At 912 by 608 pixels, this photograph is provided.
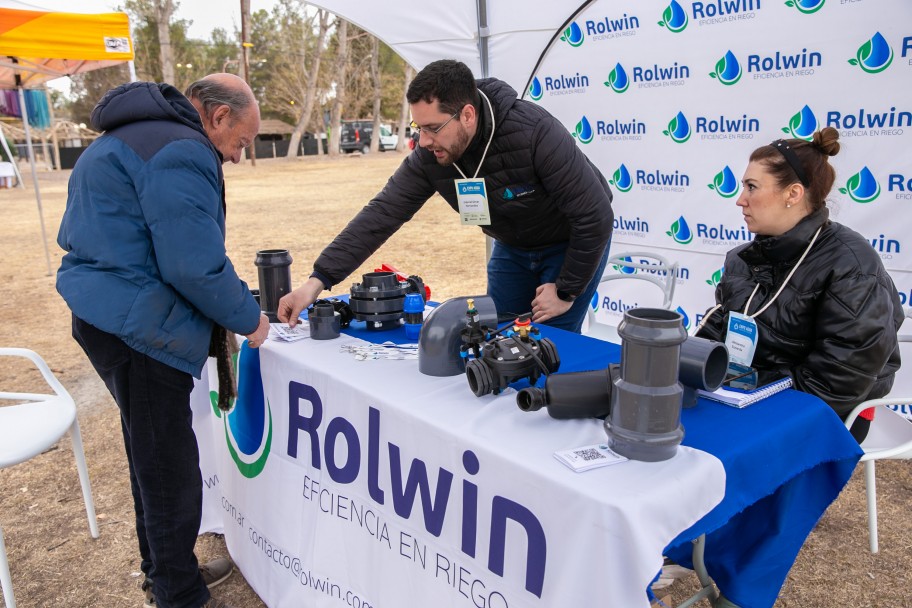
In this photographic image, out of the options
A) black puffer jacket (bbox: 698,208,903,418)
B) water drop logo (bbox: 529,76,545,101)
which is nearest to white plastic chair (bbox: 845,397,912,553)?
black puffer jacket (bbox: 698,208,903,418)

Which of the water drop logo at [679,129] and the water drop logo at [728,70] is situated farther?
the water drop logo at [679,129]

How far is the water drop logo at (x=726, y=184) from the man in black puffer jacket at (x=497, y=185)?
1581 mm

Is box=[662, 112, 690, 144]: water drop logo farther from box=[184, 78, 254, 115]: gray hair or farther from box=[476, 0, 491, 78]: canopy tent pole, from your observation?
box=[184, 78, 254, 115]: gray hair

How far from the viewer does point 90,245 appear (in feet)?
5.17

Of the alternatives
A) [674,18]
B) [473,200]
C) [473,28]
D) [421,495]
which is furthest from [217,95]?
[674,18]

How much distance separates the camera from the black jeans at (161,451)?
169 centimetres

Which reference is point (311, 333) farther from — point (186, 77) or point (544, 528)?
point (186, 77)

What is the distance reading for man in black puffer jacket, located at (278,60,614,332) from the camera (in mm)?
2055

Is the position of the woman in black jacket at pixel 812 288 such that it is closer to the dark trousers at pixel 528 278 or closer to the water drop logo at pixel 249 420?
the dark trousers at pixel 528 278

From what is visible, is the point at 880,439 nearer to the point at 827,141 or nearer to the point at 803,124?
the point at 827,141

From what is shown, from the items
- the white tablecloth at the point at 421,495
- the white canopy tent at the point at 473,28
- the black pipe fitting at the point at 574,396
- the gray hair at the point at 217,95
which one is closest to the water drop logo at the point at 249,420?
the white tablecloth at the point at 421,495

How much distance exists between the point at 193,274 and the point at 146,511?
0.73m

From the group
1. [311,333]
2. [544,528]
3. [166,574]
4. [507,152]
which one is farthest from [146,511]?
[507,152]

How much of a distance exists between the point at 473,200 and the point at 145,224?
1.10 m
